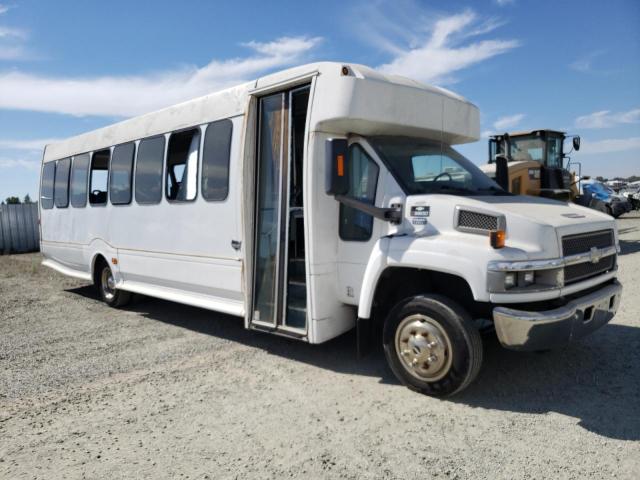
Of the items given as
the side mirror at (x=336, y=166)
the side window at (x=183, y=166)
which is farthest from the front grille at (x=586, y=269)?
the side window at (x=183, y=166)

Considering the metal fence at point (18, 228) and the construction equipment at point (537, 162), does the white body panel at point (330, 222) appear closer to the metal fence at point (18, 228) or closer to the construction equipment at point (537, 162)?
the construction equipment at point (537, 162)

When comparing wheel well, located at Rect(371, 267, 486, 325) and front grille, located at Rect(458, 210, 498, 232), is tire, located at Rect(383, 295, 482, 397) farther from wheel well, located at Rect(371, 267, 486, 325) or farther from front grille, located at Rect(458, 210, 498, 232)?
front grille, located at Rect(458, 210, 498, 232)

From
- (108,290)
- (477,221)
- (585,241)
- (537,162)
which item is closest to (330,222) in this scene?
(477,221)

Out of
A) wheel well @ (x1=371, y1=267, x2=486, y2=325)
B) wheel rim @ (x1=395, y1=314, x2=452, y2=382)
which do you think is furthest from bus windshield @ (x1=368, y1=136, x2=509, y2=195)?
wheel rim @ (x1=395, y1=314, x2=452, y2=382)

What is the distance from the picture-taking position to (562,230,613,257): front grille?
4016 millimetres

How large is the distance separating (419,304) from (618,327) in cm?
334

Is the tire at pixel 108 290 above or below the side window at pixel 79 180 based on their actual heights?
below

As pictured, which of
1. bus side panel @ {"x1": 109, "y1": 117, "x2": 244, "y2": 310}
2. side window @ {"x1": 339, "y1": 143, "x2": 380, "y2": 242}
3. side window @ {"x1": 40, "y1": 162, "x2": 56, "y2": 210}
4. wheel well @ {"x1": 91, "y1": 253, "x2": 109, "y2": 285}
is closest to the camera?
side window @ {"x1": 339, "y1": 143, "x2": 380, "y2": 242}

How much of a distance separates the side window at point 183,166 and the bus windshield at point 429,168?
8.38 feet

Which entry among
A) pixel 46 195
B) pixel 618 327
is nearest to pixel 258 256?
pixel 618 327

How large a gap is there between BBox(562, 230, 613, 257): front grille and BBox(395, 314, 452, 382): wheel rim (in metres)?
1.21

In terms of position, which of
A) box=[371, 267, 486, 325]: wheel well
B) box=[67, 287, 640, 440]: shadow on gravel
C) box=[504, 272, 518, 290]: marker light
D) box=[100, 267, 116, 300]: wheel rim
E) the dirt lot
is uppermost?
box=[504, 272, 518, 290]: marker light

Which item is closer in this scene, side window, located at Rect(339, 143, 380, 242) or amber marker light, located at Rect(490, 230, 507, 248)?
amber marker light, located at Rect(490, 230, 507, 248)

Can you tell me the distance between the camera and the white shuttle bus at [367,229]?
392 centimetres
